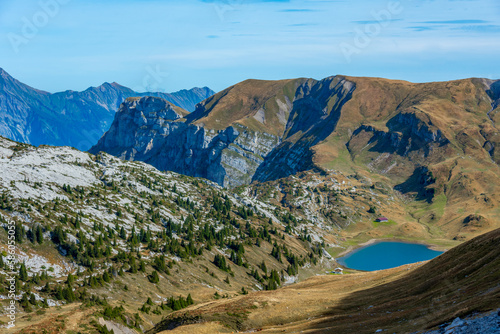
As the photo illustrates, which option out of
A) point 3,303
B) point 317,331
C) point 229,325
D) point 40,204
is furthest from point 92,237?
point 317,331

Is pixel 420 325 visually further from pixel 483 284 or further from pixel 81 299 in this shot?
pixel 81 299

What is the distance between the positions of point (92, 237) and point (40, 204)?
107 ft

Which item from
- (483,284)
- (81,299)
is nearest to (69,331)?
(81,299)

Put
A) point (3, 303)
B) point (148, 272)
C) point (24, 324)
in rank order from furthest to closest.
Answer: point (148, 272) → point (3, 303) → point (24, 324)

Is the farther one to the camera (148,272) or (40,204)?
(40,204)

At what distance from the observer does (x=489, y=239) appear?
223 feet

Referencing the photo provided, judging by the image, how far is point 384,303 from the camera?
68.4 metres

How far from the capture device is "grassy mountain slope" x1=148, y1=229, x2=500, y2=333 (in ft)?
156

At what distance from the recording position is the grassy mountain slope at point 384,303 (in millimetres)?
47656

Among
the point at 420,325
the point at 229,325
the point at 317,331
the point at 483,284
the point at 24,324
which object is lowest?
the point at 24,324

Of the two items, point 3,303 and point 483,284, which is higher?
point 483,284

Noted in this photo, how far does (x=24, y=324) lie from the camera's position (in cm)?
8381

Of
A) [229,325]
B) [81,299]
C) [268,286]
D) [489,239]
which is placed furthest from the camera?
[268,286]

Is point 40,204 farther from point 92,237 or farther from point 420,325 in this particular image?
point 420,325
